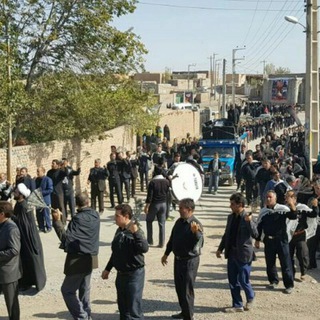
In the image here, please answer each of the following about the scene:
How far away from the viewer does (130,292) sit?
23.4 ft

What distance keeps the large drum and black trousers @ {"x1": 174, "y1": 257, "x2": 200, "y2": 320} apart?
20.5 feet

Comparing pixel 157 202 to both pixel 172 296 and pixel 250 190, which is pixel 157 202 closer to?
pixel 172 296

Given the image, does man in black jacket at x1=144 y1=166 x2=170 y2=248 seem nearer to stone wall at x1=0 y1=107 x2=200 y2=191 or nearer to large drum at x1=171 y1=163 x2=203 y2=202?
large drum at x1=171 y1=163 x2=203 y2=202

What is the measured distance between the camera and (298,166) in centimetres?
1783

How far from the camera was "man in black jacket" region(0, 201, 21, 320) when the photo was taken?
7379 mm

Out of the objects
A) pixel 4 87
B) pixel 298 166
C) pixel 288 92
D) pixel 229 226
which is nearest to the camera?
pixel 229 226

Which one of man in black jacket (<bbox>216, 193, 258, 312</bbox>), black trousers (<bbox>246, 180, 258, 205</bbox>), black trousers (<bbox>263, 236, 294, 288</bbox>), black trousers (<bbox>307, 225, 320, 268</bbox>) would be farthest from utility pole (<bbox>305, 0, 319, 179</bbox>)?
man in black jacket (<bbox>216, 193, 258, 312</bbox>)

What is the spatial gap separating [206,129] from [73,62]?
7639 mm

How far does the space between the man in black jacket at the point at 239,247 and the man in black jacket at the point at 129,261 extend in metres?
1.73

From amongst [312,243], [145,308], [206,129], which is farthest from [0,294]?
[206,129]

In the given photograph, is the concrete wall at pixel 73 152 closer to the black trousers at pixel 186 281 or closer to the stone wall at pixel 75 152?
the stone wall at pixel 75 152

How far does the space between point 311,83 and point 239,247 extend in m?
13.0

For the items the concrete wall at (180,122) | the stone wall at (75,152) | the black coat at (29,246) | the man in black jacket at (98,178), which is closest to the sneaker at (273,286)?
the black coat at (29,246)

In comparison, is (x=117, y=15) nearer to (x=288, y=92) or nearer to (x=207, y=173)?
(x=207, y=173)
